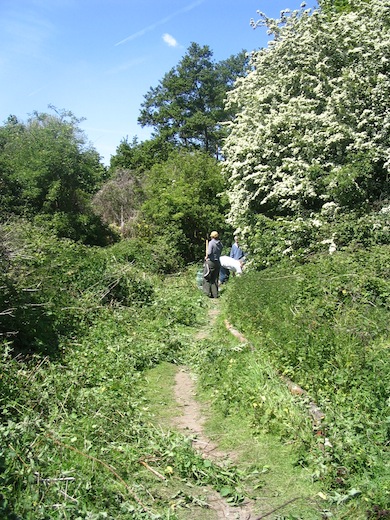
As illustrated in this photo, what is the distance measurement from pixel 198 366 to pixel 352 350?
3441 mm

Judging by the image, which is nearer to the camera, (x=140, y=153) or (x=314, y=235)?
(x=314, y=235)

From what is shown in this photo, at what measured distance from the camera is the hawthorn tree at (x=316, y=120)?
12.5 meters

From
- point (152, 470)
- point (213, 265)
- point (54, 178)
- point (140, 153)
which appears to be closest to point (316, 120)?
point (213, 265)

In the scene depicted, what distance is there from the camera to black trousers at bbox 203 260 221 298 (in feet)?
48.4

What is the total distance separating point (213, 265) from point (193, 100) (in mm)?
43132

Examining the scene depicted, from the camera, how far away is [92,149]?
2517 cm

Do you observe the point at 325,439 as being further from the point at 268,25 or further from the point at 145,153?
the point at 145,153

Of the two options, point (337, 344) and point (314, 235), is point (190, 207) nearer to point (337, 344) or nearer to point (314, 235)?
point (314, 235)

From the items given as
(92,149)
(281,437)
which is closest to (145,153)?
(92,149)

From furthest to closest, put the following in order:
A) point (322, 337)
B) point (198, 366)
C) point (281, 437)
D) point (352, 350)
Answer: point (198, 366) → point (322, 337) → point (352, 350) → point (281, 437)

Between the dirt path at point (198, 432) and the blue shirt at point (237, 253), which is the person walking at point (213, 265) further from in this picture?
the dirt path at point (198, 432)

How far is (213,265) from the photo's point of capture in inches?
577

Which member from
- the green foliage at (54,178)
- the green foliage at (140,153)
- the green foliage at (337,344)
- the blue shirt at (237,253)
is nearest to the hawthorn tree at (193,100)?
the green foliage at (140,153)

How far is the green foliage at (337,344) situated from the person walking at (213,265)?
3.86 meters
